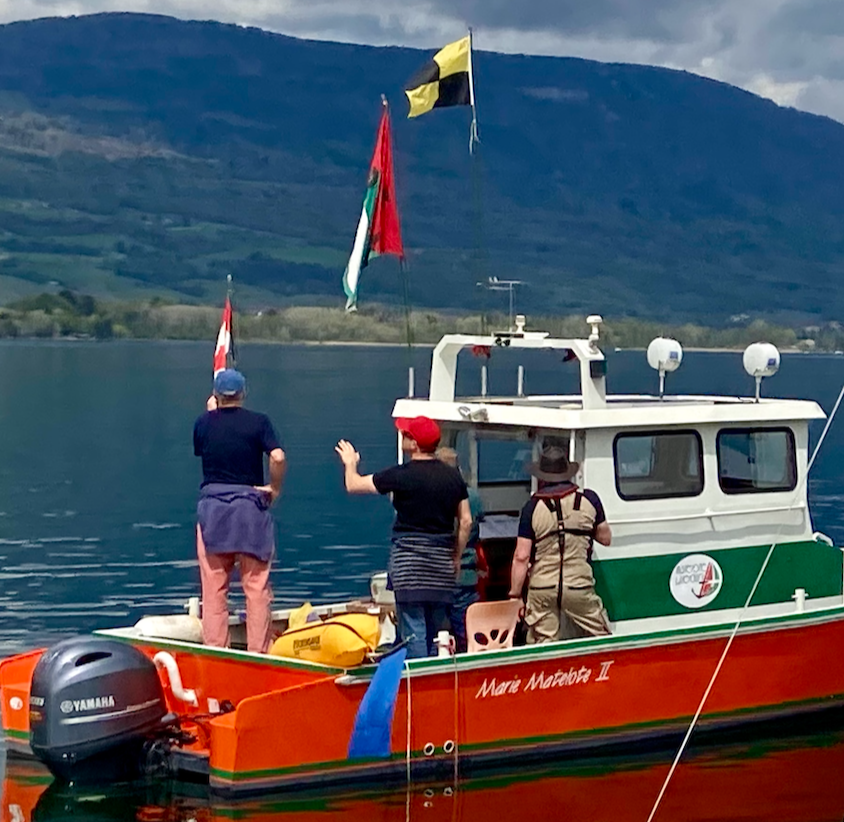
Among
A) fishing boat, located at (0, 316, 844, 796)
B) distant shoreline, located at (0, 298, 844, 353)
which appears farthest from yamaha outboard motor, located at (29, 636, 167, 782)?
distant shoreline, located at (0, 298, 844, 353)

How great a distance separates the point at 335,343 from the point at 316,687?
16314 cm

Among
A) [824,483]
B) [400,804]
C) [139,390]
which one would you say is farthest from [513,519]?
[139,390]

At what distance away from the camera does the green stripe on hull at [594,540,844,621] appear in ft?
41.6

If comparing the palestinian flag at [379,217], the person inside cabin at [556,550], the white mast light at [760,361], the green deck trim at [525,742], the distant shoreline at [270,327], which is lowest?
the green deck trim at [525,742]

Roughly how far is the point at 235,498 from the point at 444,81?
389cm

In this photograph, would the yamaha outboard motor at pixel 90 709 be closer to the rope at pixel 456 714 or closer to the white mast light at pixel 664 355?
the rope at pixel 456 714

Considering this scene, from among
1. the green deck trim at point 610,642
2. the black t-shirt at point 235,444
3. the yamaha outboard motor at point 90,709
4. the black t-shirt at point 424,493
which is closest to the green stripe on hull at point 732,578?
the green deck trim at point 610,642

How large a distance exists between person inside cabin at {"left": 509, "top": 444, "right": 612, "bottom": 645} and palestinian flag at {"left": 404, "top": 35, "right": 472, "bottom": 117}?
10.2ft

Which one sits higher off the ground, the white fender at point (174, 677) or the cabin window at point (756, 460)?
the cabin window at point (756, 460)

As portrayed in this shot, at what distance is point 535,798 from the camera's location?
11.9 meters

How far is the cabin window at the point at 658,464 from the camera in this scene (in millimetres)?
12891

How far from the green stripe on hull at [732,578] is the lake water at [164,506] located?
105 centimetres

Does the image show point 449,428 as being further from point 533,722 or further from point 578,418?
point 533,722

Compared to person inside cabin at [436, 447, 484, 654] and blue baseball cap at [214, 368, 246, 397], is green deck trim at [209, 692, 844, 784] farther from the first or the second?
blue baseball cap at [214, 368, 246, 397]
